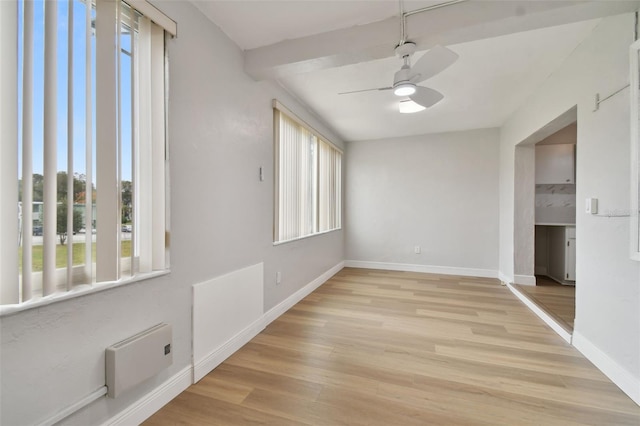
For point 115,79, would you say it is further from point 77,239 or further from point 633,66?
point 633,66

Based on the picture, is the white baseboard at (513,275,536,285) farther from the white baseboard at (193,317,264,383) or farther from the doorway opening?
the white baseboard at (193,317,264,383)

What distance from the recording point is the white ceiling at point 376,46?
5.90 ft

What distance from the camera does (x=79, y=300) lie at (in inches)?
48.1

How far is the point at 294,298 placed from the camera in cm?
330

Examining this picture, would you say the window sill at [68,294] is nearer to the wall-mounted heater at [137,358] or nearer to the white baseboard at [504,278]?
the wall-mounted heater at [137,358]

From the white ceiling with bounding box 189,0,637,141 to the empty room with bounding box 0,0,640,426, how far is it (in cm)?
2

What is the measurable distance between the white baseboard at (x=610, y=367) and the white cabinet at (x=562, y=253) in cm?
211

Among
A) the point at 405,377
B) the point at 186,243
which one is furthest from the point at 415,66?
the point at 405,377

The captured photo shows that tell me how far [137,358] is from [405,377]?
166cm

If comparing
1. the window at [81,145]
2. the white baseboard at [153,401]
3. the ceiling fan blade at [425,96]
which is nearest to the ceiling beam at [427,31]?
the ceiling fan blade at [425,96]

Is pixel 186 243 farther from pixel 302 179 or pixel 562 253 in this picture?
pixel 562 253

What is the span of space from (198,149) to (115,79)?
1.93 ft

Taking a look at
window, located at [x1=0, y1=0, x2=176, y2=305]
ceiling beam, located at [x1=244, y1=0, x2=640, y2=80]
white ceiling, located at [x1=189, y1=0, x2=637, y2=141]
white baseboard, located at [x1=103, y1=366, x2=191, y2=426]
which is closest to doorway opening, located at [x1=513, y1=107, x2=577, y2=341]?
white ceiling, located at [x1=189, y1=0, x2=637, y2=141]

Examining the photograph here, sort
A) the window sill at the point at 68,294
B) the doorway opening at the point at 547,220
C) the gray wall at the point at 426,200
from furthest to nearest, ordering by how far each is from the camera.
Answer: the gray wall at the point at 426,200 < the doorway opening at the point at 547,220 < the window sill at the point at 68,294
